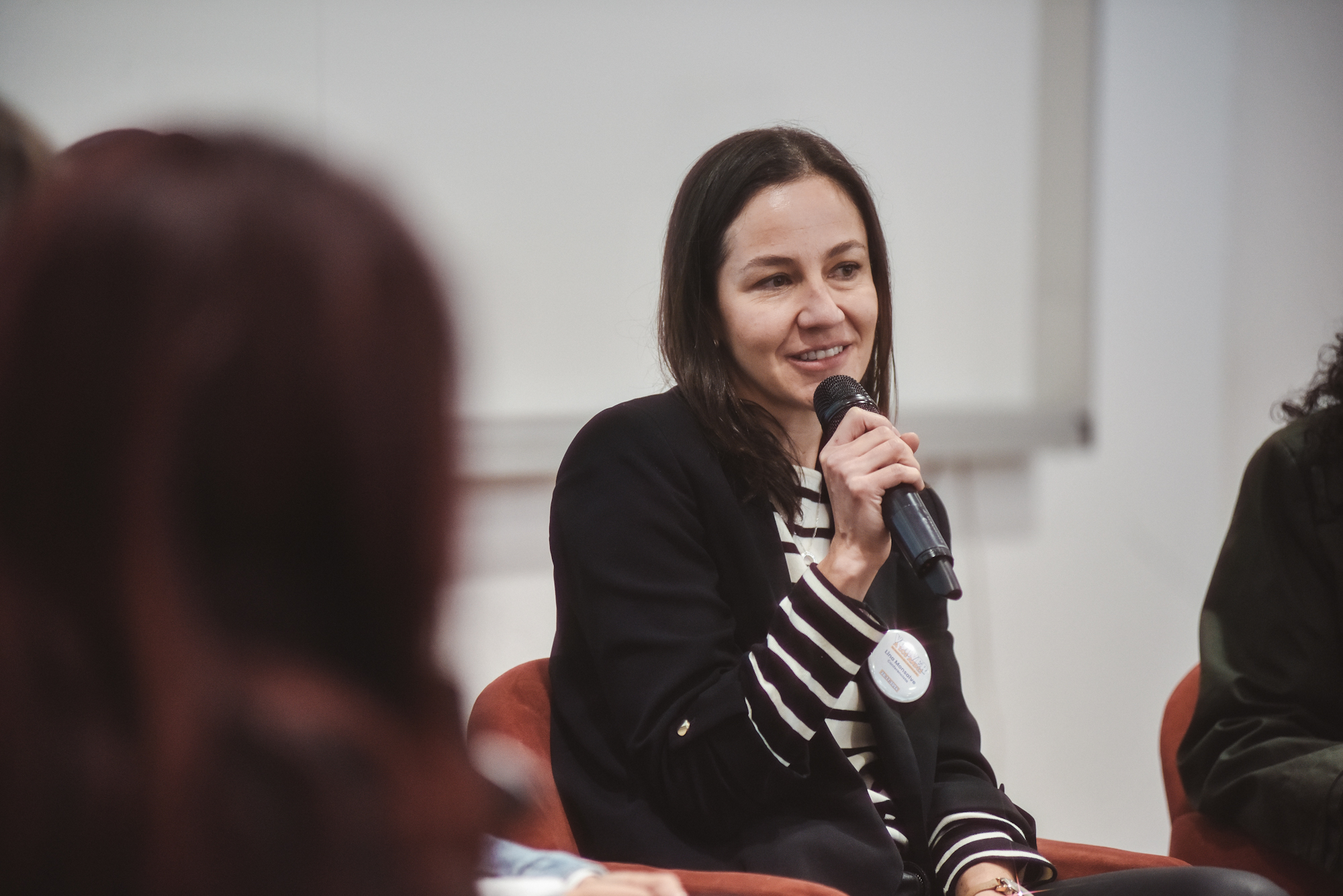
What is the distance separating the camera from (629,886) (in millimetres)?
761

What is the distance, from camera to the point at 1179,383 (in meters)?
2.89

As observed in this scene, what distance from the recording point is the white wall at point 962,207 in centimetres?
220

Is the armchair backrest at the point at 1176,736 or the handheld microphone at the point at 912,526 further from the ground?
the handheld microphone at the point at 912,526

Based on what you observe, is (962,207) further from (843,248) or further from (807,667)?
(807,667)

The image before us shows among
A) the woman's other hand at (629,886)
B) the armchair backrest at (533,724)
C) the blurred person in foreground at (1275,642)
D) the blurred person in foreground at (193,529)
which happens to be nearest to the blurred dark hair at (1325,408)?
the blurred person in foreground at (1275,642)

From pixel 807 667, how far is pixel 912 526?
0.20 metres

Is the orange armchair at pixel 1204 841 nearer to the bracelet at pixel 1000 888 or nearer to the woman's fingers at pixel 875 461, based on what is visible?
the bracelet at pixel 1000 888

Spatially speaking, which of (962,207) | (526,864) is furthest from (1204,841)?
(962,207)

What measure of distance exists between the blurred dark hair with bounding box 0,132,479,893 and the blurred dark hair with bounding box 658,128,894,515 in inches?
37.7

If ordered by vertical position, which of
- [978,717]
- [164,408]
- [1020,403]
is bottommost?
[978,717]

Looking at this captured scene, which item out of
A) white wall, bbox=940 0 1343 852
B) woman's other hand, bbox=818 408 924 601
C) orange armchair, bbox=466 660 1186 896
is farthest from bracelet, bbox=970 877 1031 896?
white wall, bbox=940 0 1343 852

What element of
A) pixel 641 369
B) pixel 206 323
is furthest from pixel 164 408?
pixel 641 369

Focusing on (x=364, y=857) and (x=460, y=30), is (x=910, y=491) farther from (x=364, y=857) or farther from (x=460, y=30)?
(x=460, y=30)

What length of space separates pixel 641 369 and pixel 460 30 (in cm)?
81
